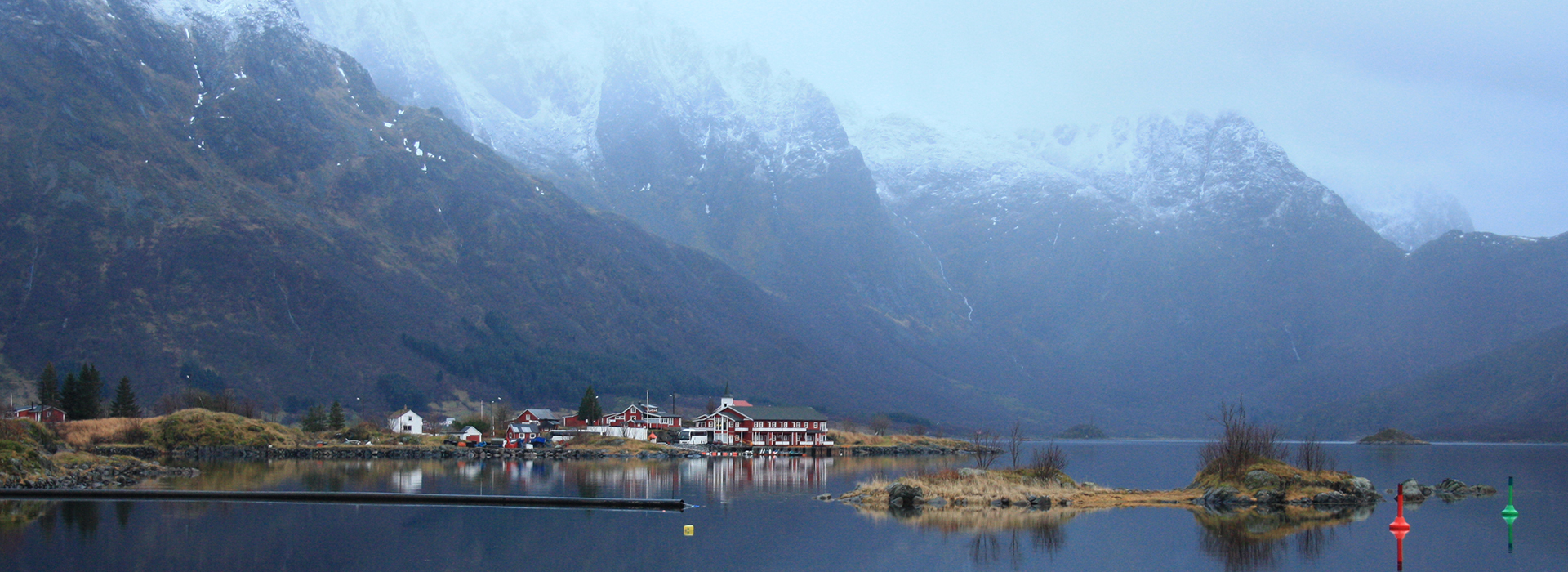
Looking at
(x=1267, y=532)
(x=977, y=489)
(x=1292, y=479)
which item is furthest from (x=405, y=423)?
(x=1267, y=532)

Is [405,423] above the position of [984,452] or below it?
below

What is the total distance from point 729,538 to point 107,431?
3651 inches

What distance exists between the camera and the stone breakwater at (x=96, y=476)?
59.7m

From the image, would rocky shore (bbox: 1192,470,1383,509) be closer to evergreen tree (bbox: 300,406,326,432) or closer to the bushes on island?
the bushes on island

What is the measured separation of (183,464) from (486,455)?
35067 millimetres

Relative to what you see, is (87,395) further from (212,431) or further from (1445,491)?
(1445,491)

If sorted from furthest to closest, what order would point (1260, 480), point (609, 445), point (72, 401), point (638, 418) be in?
point (638, 418), point (609, 445), point (72, 401), point (1260, 480)

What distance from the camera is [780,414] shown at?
16112cm

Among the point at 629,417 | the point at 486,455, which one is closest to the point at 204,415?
the point at 486,455

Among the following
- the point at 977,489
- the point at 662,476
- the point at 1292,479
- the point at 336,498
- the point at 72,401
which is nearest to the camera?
the point at 336,498

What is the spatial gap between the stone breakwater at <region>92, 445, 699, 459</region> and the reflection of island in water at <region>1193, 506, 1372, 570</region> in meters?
77.7

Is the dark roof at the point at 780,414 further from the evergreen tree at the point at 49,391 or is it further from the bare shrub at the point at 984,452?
the evergreen tree at the point at 49,391

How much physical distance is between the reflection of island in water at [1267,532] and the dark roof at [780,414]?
349 ft

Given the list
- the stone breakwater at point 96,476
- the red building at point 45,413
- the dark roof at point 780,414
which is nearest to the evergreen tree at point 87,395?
the red building at point 45,413
